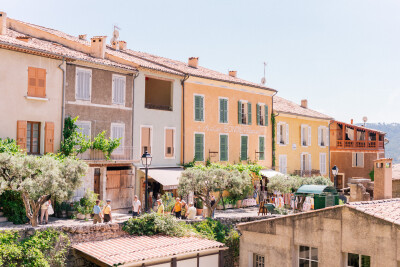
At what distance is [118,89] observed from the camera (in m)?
25.5

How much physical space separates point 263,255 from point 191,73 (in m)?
15.0

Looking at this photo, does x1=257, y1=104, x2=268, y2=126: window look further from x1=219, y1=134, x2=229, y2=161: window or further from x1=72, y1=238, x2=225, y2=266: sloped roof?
x1=72, y1=238, x2=225, y2=266: sloped roof

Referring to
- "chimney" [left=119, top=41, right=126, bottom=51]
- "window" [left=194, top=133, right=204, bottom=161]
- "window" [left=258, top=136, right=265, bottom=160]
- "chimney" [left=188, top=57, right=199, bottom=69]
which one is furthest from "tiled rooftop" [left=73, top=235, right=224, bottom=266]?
"chimney" [left=188, top=57, right=199, bottom=69]

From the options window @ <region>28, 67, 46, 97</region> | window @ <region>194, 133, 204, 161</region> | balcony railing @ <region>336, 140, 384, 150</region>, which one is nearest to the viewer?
window @ <region>28, 67, 46, 97</region>

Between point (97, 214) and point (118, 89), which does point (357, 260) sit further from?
point (118, 89)

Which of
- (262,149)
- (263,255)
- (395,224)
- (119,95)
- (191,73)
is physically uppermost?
(191,73)

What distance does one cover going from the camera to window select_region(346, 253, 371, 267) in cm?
1405

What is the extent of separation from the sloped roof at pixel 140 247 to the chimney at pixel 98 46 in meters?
11.3

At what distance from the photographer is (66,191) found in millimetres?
17438

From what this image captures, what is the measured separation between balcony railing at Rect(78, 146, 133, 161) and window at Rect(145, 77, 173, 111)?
4.52 meters

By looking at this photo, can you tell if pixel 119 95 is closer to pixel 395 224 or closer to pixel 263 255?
pixel 263 255

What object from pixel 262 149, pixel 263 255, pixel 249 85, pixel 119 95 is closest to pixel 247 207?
pixel 262 149

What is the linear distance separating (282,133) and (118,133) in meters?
17.6

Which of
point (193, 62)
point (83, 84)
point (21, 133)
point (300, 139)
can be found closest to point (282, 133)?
point (300, 139)
